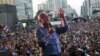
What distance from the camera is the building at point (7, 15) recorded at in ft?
233

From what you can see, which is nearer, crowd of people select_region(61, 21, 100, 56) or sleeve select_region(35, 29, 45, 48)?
sleeve select_region(35, 29, 45, 48)

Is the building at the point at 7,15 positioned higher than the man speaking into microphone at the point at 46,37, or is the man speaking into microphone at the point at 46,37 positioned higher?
the man speaking into microphone at the point at 46,37

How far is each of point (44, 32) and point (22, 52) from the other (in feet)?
49.1

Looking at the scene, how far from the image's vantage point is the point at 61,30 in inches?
208

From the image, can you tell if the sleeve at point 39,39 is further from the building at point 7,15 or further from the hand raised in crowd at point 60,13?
the building at point 7,15

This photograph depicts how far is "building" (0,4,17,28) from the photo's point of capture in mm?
71125

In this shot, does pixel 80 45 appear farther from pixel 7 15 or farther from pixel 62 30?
pixel 7 15

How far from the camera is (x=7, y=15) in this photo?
241ft

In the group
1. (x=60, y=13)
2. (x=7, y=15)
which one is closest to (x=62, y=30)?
(x=60, y=13)

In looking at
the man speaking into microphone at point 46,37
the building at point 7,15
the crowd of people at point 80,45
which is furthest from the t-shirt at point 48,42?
the building at point 7,15

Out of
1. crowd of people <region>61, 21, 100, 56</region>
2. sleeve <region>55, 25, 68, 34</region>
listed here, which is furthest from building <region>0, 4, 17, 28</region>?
sleeve <region>55, 25, 68, 34</region>

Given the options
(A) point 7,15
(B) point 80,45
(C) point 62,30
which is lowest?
(A) point 7,15

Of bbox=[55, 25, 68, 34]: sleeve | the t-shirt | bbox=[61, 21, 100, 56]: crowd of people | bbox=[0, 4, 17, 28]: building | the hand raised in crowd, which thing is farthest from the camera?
bbox=[0, 4, 17, 28]: building

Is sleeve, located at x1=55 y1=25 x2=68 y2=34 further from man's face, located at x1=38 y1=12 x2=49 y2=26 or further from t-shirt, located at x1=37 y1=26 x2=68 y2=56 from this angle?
man's face, located at x1=38 y1=12 x2=49 y2=26
